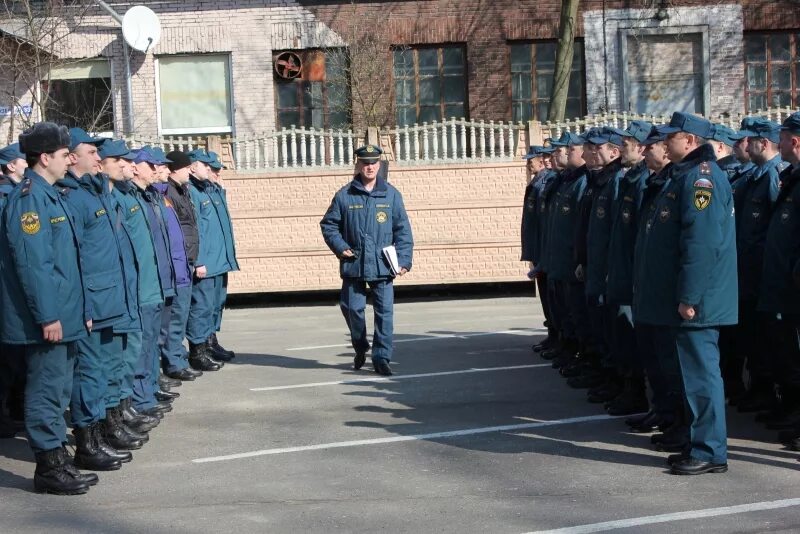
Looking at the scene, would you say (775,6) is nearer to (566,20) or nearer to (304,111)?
(566,20)

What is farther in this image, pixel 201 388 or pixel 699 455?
pixel 201 388

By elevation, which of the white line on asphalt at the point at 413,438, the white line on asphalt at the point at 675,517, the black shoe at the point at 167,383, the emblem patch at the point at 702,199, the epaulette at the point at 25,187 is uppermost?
the epaulette at the point at 25,187

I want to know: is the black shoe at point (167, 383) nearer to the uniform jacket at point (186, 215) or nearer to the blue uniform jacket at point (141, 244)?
the uniform jacket at point (186, 215)

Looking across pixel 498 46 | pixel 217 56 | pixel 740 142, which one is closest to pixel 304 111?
pixel 217 56

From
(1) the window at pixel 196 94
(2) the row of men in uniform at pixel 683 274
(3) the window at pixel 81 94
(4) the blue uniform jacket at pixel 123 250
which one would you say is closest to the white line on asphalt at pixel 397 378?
(2) the row of men in uniform at pixel 683 274

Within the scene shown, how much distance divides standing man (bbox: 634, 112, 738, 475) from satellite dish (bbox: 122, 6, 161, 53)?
18.3 meters

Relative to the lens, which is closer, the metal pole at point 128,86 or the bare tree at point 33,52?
the bare tree at point 33,52

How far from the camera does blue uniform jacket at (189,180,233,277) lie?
554 inches

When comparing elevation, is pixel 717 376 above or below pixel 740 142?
below

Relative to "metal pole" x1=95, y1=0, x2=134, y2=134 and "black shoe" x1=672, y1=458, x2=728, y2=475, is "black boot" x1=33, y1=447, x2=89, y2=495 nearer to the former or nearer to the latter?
"black shoe" x1=672, y1=458, x2=728, y2=475

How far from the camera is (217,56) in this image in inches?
1041

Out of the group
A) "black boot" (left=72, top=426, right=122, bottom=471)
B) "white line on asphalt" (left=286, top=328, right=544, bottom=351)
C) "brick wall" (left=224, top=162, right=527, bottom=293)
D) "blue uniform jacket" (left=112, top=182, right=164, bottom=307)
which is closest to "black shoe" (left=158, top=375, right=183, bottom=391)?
A: "blue uniform jacket" (left=112, top=182, right=164, bottom=307)

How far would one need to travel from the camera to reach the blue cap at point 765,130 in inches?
397

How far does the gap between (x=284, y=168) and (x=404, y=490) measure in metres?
13.1
